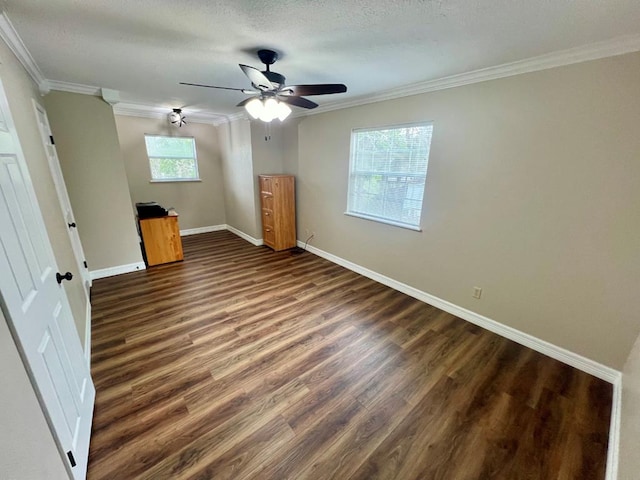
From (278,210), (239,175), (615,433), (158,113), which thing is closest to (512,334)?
(615,433)

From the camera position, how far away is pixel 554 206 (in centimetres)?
202

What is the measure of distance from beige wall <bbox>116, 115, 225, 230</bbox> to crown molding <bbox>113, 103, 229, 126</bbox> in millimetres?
81

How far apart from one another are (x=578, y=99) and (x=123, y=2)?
9.67 ft

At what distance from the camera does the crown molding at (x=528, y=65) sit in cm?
162

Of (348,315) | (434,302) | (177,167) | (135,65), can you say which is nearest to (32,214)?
(135,65)

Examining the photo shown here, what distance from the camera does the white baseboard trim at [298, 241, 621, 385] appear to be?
6.52 feet

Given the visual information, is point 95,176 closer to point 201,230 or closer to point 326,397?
point 201,230

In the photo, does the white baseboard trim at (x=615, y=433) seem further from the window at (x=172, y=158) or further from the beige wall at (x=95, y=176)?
the window at (x=172, y=158)

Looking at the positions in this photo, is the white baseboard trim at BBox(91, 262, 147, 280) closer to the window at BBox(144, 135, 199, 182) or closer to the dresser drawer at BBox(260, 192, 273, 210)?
the window at BBox(144, 135, 199, 182)

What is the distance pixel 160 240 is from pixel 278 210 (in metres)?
1.89

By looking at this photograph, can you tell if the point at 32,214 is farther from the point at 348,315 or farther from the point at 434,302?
the point at 434,302

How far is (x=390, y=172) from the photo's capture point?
3143 millimetres

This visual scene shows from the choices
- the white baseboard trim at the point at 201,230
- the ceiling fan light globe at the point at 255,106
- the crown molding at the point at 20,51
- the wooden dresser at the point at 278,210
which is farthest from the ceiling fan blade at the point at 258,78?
the white baseboard trim at the point at 201,230

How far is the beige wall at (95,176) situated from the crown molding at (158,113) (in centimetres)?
117
